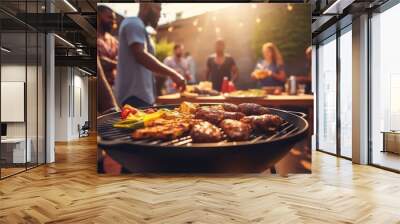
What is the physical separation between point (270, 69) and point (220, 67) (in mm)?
836

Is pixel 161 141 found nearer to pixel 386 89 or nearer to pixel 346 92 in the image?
pixel 386 89

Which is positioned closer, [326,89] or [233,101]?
[233,101]

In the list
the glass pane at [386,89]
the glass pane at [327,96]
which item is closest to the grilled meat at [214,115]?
the glass pane at [386,89]

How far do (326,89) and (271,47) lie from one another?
4436 millimetres

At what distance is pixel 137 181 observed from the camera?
5.89 metres

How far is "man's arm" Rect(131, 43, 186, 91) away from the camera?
6.34 metres

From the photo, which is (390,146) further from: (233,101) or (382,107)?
(233,101)

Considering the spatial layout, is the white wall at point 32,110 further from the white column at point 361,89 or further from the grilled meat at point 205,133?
the white column at point 361,89

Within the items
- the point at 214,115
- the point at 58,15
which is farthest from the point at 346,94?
the point at 58,15

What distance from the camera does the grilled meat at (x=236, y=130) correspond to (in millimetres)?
6016

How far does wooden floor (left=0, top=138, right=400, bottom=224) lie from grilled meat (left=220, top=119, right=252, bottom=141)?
2.25 ft

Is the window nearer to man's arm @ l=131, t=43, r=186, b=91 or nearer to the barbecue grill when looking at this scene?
the barbecue grill

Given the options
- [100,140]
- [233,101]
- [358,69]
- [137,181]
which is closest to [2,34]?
[100,140]

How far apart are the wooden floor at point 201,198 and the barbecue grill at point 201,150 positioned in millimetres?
213
